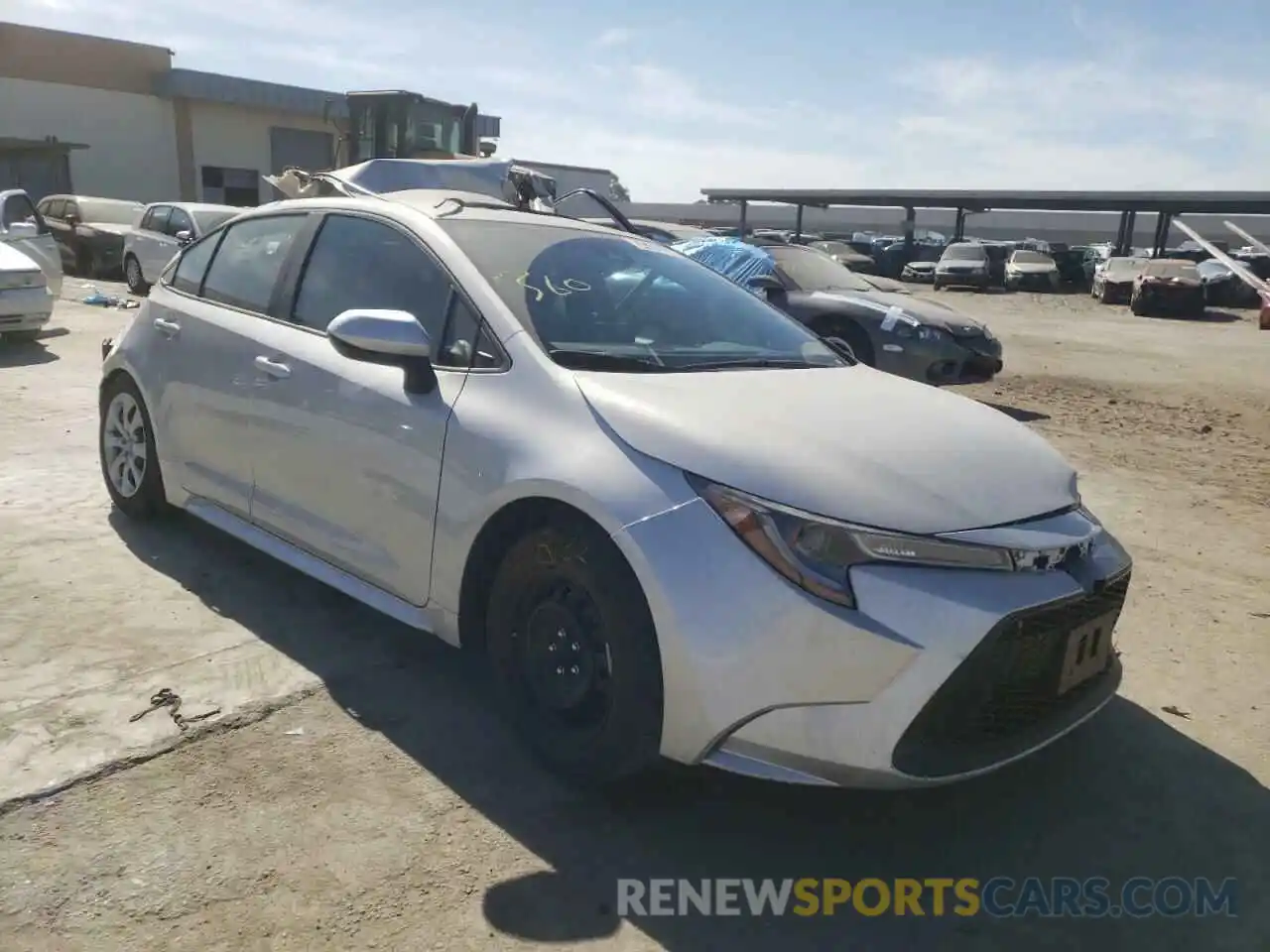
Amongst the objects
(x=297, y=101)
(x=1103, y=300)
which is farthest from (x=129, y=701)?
(x=297, y=101)

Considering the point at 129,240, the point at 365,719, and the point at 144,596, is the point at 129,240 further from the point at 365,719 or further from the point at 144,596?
the point at 365,719

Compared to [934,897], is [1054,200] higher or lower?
higher

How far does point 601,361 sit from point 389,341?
625 mm

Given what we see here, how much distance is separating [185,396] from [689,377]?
89.8 inches

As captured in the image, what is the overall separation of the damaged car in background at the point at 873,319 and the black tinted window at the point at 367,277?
520 centimetres

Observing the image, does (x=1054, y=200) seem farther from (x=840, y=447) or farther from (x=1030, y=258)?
(x=840, y=447)

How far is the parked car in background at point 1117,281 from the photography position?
90.6 ft

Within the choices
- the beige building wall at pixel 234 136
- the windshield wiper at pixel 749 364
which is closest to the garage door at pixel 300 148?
the beige building wall at pixel 234 136

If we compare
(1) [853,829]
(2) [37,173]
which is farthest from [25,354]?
(2) [37,173]

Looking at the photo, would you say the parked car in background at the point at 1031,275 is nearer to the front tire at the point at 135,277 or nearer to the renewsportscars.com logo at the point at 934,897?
the front tire at the point at 135,277

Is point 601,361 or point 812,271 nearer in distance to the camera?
point 601,361

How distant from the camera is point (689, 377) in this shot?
299cm

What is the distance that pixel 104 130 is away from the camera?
101 ft

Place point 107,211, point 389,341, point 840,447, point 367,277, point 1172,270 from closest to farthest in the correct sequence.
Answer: point 840,447
point 389,341
point 367,277
point 107,211
point 1172,270
